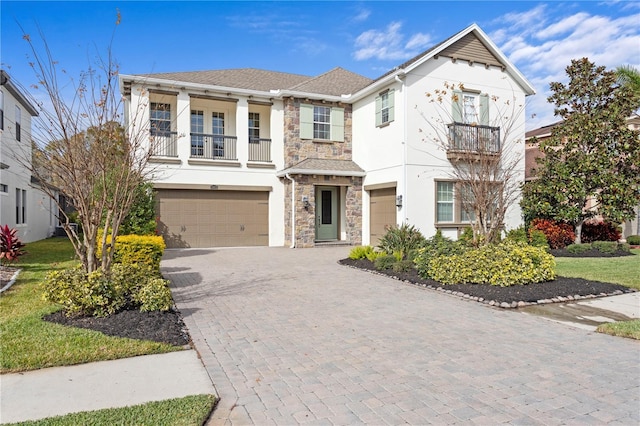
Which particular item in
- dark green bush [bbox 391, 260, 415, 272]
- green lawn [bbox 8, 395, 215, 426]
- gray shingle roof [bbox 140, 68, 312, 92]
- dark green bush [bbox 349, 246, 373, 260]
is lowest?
green lawn [bbox 8, 395, 215, 426]

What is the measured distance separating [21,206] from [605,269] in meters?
21.9

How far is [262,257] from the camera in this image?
1401 centimetres

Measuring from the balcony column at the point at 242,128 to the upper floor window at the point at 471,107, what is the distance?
868 cm

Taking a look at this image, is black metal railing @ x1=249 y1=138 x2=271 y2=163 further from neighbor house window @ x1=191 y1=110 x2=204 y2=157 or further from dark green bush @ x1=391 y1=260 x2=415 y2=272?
dark green bush @ x1=391 y1=260 x2=415 y2=272

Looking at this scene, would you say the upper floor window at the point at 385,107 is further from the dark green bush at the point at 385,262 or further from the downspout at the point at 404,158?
the dark green bush at the point at 385,262

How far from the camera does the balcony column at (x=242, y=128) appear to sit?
17891mm

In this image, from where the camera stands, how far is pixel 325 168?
17578 mm

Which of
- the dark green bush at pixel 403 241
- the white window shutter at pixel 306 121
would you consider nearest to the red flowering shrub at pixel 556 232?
the dark green bush at pixel 403 241

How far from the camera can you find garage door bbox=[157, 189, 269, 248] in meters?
16.9

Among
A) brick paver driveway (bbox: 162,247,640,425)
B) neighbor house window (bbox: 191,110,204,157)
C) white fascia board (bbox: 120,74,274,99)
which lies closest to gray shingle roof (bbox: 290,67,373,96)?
white fascia board (bbox: 120,74,274,99)

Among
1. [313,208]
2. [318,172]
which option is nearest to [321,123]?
[318,172]

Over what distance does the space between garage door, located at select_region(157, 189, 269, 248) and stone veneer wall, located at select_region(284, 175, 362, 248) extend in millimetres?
1246

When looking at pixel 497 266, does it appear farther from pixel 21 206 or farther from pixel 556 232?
pixel 21 206

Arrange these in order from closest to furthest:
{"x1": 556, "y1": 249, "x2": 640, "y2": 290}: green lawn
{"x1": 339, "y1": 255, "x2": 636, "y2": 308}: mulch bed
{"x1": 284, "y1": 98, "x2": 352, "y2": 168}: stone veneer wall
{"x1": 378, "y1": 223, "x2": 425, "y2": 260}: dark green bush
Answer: {"x1": 339, "y1": 255, "x2": 636, "y2": 308}: mulch bed < {"x1": 556, "y1": 249, "x2": 640, "y2": 290}: green lawn < {"x1": 378, "y1": 223, "x2": 425, "y2": 260}: dark green bush < {"x1": 284, "y1": 98, "x2": 352, "y2": 168}: stone veneer wall
